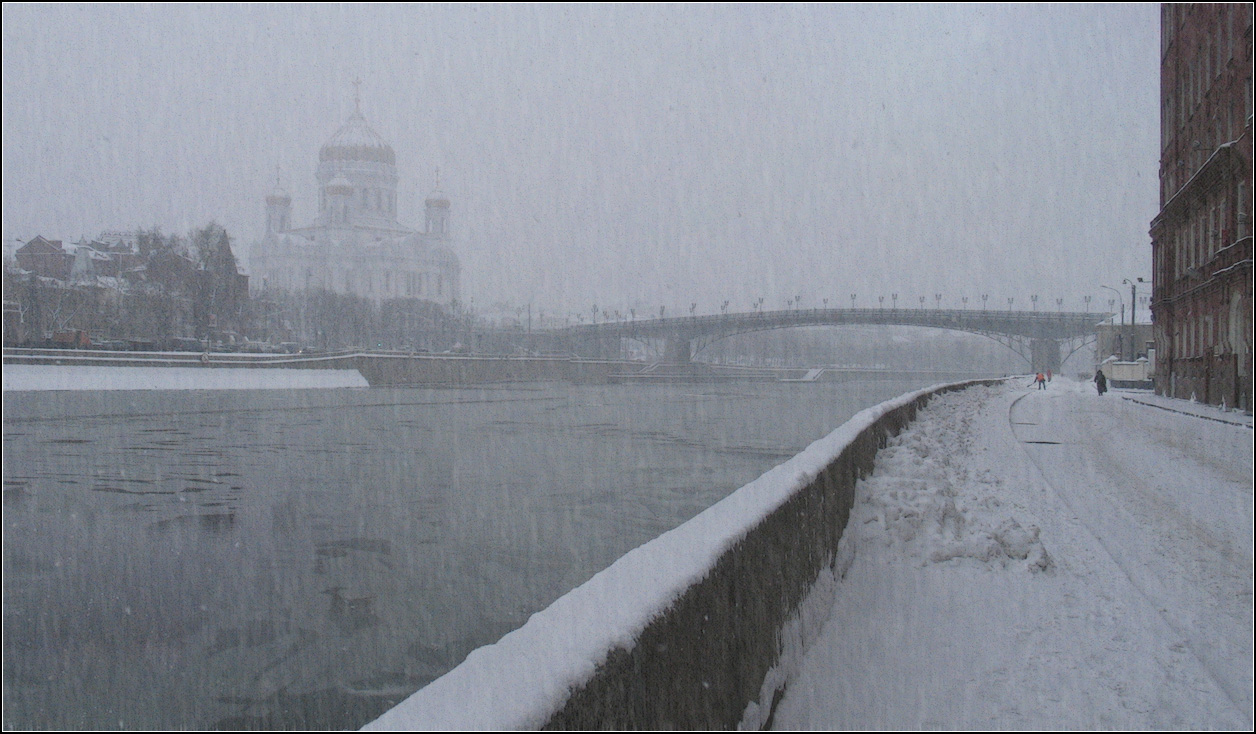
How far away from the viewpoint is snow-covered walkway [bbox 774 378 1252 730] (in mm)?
5045

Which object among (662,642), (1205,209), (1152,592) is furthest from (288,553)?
(1205,209)

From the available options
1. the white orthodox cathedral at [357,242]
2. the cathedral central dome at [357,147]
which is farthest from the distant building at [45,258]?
the cathedral central dome at [357,147]

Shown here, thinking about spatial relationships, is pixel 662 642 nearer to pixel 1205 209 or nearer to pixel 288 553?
pixel 288 553

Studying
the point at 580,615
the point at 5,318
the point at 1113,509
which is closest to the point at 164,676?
the point at 580,615

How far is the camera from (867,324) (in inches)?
3903

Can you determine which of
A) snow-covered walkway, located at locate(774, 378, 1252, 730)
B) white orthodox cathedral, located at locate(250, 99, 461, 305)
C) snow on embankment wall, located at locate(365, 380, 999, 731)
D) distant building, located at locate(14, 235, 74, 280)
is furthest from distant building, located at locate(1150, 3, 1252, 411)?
white orthodox cathedral, located at locate(250, 99, 461, 305)

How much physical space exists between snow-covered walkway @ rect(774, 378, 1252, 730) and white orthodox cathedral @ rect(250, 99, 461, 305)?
5391 inches

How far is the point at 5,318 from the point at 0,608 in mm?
65003

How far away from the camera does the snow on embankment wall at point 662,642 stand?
233 centimetres

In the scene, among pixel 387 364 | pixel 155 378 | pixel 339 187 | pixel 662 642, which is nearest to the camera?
pixel 662 642

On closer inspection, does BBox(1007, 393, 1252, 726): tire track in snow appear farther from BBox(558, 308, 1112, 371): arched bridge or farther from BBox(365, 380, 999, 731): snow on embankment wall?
BBox(558, 308, 1112, 371): arched bridge

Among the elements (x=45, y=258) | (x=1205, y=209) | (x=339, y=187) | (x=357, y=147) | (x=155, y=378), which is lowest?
(x=155, y=378)

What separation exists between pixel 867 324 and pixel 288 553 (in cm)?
9456

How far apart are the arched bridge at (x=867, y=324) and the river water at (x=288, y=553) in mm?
73485
